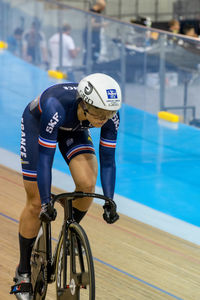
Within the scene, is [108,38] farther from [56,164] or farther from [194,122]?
[56,164]

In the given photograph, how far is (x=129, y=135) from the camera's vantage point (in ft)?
24.7

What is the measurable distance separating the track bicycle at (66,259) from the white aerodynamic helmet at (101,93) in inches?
15.9

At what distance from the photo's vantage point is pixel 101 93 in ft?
8.33

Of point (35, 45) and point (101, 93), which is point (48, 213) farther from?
point (35, 45)

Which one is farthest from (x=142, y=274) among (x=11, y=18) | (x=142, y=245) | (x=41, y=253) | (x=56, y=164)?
(x=11, y=18)

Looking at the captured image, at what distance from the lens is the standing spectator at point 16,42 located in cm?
1070

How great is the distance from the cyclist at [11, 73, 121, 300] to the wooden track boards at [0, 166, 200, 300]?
0.54m

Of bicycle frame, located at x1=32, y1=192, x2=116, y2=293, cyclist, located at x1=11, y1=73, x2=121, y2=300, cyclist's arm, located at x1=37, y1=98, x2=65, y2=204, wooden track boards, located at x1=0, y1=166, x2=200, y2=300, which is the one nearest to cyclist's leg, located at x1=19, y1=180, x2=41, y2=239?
cyclist, located at x1=11, y1=73, x2=121, y2=300

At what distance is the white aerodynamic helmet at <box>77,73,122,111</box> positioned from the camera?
2.54m

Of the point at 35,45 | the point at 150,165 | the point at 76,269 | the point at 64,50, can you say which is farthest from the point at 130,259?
the point at 35,45

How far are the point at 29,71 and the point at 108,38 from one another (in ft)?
8.83

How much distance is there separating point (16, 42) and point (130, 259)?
7967 millimetres

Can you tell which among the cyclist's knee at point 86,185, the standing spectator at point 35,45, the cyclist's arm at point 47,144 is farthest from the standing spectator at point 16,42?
the cyclist's arm at point 47,144

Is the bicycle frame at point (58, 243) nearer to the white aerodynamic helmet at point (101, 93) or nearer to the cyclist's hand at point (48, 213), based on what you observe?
the cyclist's hand at point (48, 213)
